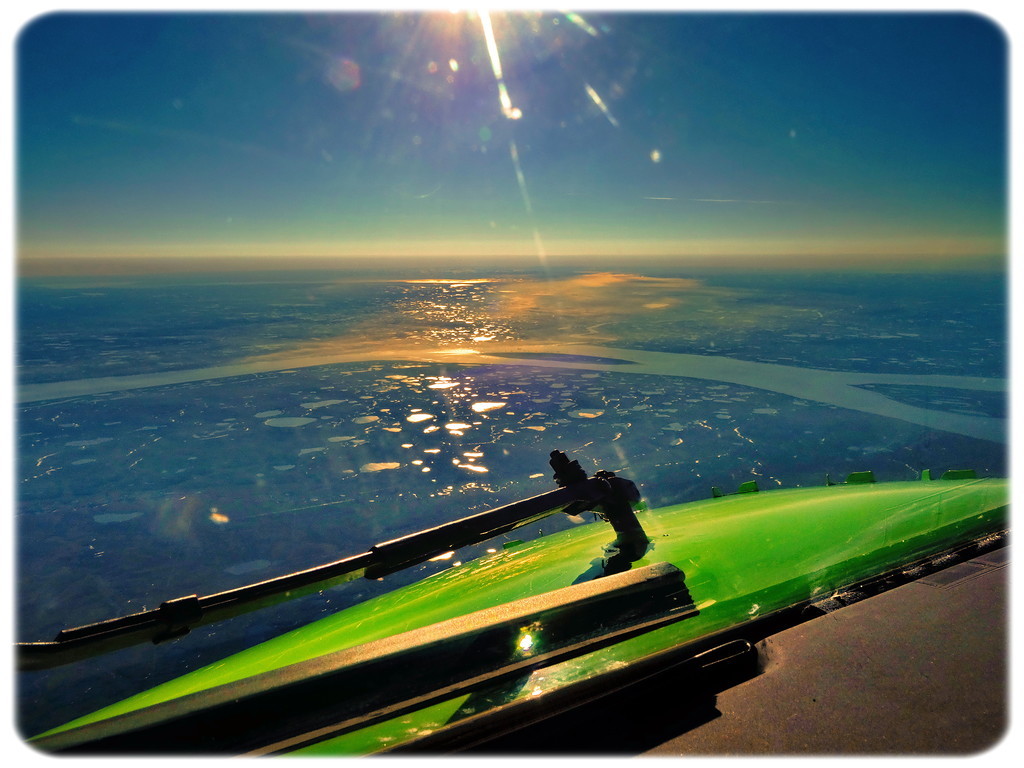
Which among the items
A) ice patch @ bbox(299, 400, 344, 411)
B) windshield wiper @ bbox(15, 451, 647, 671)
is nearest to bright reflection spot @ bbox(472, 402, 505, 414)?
ice patch @ bbox(299, 400, 344, 411)

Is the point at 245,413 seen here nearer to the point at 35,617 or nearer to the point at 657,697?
the point at 35,617

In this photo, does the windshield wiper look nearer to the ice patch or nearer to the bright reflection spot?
the bright reflection spot

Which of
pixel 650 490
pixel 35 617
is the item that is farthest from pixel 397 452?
pixel 35 617

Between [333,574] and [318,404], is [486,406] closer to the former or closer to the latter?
[318,404]

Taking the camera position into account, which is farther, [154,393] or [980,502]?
[154,393]

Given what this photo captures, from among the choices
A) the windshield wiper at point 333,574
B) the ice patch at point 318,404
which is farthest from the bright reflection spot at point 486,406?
the windshield wiper at point 333,574

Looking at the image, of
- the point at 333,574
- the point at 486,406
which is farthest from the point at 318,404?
the point at 333,574

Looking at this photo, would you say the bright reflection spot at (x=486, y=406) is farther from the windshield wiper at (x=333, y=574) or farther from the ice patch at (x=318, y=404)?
the windshield wiper at (x=333, y=574)
